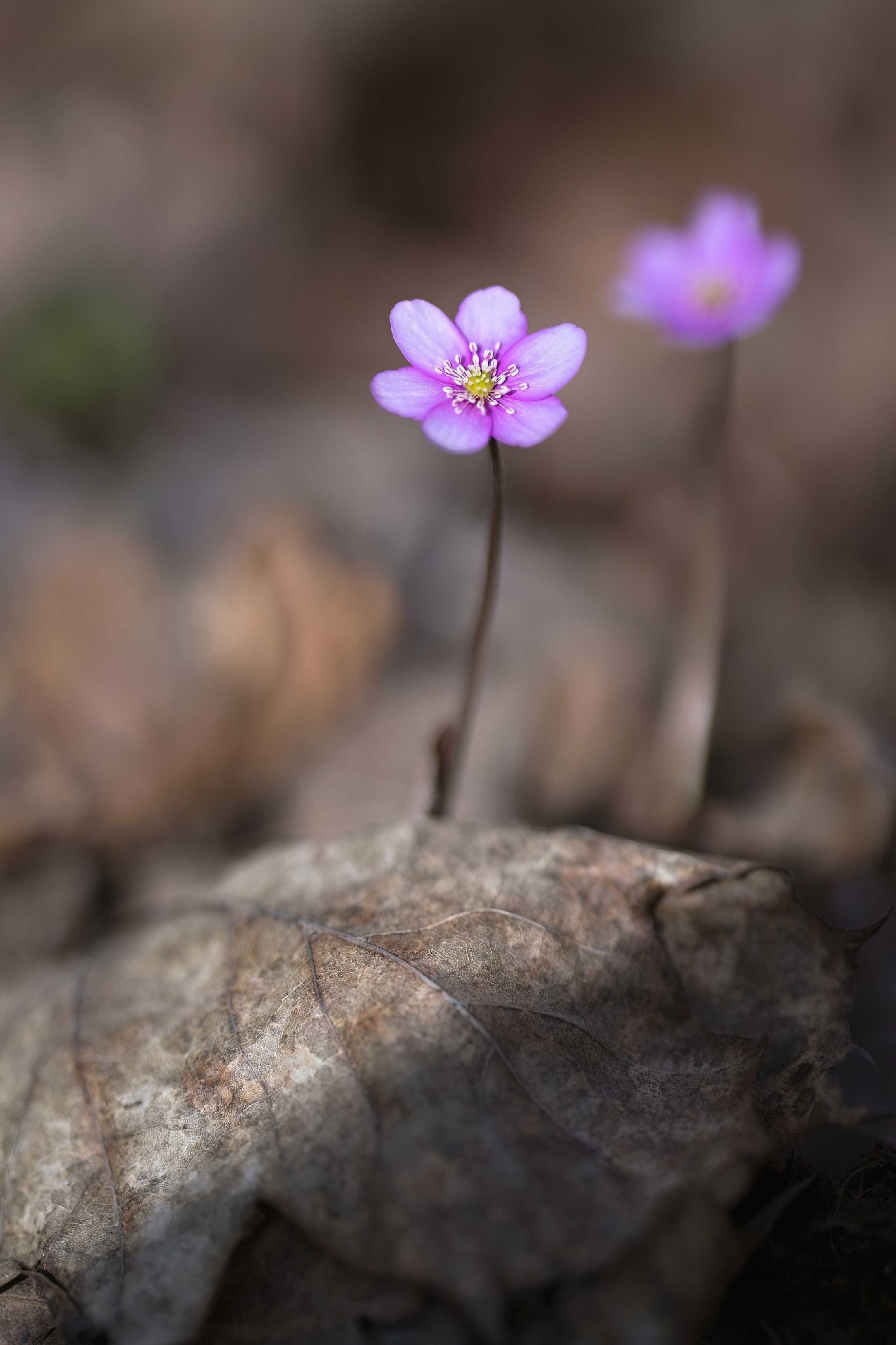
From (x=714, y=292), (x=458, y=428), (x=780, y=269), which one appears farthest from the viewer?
(x=714, y=292)

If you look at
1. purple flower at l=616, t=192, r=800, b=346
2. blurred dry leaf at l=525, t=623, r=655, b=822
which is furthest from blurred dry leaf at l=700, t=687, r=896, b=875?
purple flower at l=616, t=192, r=800, b=346

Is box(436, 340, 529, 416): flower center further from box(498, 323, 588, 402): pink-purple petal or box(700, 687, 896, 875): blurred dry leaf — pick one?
box(700, 687, 896, 875): blurred dry leaf

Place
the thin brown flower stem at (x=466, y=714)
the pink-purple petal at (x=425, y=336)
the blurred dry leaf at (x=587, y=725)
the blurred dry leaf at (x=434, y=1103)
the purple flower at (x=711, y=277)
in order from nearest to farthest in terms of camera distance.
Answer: the blurred dry leaf at (x=434, y=1103) → the pink-purple petal at (x=425, y=336) → the thin brown flower stem at (x=466, y=714) → the purple flower at (x=711, y=277) → the blurred dry leaf at (x=587, y=725)

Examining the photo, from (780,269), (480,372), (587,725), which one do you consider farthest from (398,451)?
(480,372)

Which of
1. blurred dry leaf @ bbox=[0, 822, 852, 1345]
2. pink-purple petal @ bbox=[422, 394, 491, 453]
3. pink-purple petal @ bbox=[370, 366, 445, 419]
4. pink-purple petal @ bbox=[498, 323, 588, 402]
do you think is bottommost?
blurred dry leaf @ bbox=[0, 822, 852, 1345]

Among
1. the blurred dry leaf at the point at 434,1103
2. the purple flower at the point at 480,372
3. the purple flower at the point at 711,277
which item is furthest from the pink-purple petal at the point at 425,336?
the purple flower at the point at 711,277

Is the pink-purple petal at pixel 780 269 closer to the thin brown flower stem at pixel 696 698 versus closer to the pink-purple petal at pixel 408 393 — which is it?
the thin brown flower stem at pixel 696 698

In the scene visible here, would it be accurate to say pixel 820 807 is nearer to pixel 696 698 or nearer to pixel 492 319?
pixel 696 698
